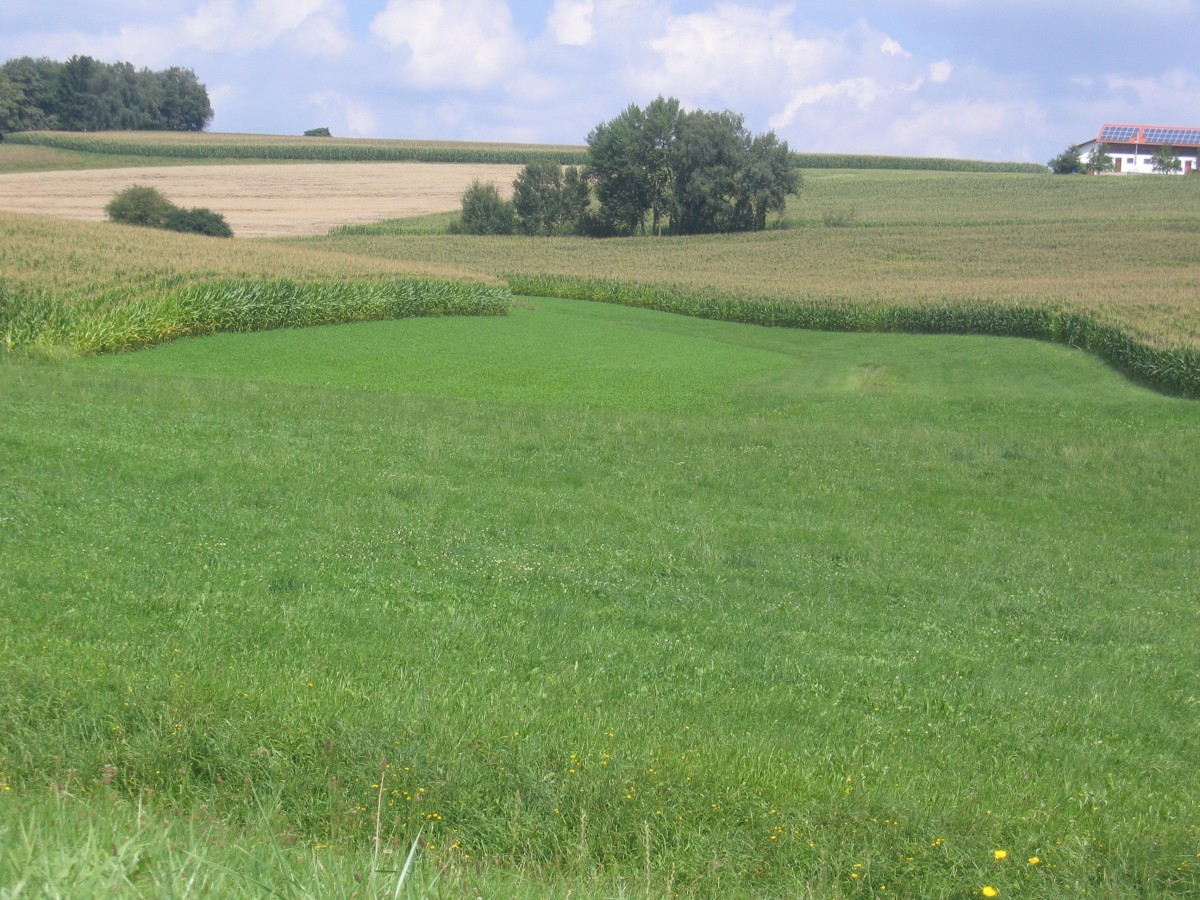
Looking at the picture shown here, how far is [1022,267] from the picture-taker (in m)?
50.2

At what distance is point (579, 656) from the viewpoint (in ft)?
23.3

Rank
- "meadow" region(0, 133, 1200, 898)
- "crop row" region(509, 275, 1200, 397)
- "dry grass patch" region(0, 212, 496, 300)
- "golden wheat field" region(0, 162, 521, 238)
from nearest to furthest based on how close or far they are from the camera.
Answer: "meadow" region(0, 133, 1200, 898) → "dry grass patch" region(0, 212, 496, 300) → "crop row" region(509, 275, 1200, 397) → "golden wheat field" region(0, 162, 521, 238)

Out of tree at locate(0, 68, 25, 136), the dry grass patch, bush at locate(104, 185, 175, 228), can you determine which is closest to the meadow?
the dry grass patch

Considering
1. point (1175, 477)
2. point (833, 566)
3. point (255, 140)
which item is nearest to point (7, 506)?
point (833, 566)

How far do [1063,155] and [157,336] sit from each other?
4355 inches

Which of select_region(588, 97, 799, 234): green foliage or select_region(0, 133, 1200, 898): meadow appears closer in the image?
select_region(0, 133, 1200, 898): meadow

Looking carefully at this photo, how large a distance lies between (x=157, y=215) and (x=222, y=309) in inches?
1172

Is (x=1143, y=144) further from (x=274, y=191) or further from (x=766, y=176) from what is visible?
(x=274, y=191)

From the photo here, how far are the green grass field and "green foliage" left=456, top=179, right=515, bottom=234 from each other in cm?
5930

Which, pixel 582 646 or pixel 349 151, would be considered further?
pixel 349 151

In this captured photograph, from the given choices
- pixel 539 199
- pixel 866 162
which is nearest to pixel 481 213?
pixel 539 199

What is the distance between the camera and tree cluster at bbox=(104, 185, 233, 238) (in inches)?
2133

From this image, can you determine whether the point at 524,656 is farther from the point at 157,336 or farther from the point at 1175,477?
the point at 157,336

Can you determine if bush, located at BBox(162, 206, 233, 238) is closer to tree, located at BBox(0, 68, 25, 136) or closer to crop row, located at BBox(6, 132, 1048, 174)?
crop row, located at BBox(6, 132, 1048, 174)
